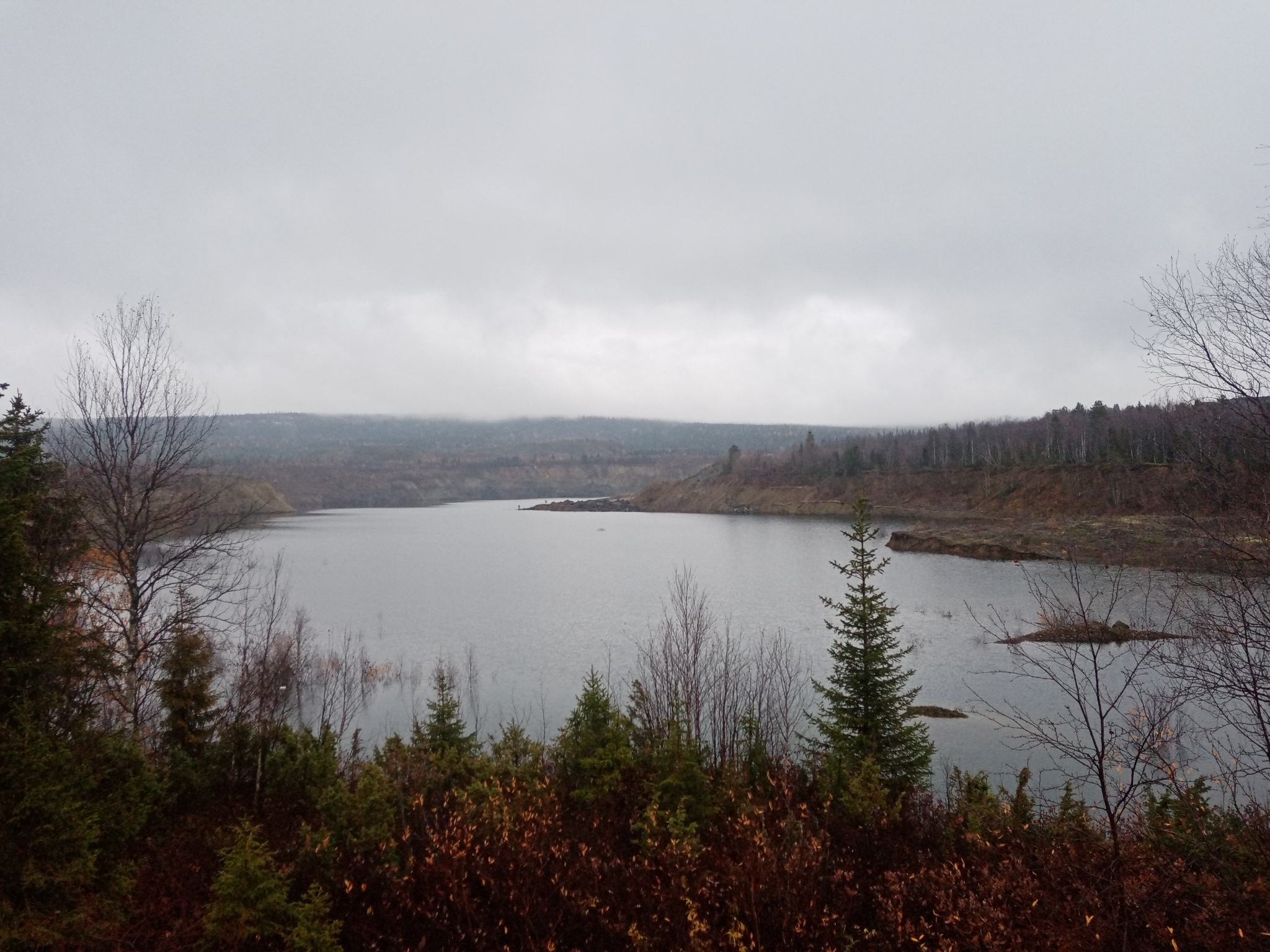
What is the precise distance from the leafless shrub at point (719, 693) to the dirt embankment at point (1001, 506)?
7.85 metres

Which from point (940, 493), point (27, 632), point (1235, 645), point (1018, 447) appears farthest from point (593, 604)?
point (1018, 447)

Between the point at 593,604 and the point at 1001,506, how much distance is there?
62.2 m

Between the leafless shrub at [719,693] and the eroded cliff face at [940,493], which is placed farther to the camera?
the eroded cliff face at [940,493]

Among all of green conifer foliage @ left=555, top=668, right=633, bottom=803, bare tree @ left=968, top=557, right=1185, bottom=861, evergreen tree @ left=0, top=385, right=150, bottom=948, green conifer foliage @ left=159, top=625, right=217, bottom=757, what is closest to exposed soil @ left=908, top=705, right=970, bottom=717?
bare tree @ left=968, top=557, right=1185, bottom=861

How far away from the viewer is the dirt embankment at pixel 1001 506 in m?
41.0

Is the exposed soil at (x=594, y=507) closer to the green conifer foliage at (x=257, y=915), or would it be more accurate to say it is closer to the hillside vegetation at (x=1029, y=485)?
the hillside vegetation at (x=1029, y=485)

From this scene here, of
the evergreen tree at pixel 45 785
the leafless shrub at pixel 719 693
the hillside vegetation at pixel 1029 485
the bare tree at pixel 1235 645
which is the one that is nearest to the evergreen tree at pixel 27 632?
the evergreen tree at pixel 45 785

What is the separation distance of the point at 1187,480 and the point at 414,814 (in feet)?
29.8

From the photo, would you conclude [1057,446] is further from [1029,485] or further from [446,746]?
[446,746]

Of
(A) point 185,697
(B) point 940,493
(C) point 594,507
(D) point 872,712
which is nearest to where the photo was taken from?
(A) point 185,697

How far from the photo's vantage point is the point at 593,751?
31.8 ft

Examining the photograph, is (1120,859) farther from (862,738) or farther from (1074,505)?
(1074,505)

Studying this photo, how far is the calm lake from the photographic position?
70.8ft

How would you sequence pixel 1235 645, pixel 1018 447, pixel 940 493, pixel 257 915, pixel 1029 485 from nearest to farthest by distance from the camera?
pixel 257 915 < pixel 1235 645 < pixel 1029 485 < pixel 940 493 < pixel 1018 447
